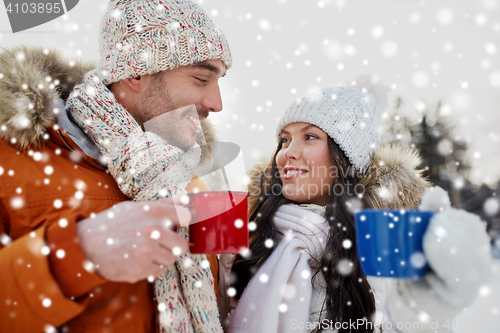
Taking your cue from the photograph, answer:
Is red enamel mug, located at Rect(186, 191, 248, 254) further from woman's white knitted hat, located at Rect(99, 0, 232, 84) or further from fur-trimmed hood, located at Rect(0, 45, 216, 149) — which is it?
woman's white knitted hat, located at Rect(99, 0, 232, 84)

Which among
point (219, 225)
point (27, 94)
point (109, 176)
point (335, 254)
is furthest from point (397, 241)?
point (27, 94)

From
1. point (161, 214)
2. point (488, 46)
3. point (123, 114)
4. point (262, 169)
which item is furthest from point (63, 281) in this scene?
point (488, 46)

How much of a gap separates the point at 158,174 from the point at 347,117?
1241 millimetres

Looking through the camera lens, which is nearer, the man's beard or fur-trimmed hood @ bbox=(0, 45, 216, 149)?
fur-trimmed hood @ bbox=(0, 45, 216, 149)

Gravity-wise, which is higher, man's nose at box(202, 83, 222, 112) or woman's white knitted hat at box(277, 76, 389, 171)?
man's nose at box(202, 83, 222, 112)

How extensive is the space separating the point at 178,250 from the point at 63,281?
28 cm

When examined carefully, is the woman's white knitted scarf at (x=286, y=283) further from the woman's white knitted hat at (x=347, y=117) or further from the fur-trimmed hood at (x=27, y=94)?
the fur-trimmed hood at (x=27, y=94)

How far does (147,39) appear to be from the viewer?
1509mm

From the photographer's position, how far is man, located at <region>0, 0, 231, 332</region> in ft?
2.63

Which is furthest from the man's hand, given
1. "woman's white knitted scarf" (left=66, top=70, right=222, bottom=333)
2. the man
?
"woman's white knitted scarf" (left=66, top=70, right=222, bottom=333)

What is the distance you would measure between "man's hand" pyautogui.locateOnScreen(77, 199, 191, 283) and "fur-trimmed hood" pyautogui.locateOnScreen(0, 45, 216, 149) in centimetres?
54

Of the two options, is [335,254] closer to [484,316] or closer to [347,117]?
[347,117]

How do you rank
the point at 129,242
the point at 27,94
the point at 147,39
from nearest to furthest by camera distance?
the point at 129,242 → the point at 27,94 → the point at 147,39

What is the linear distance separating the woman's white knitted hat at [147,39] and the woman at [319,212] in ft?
2.46
